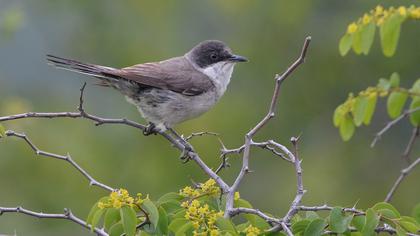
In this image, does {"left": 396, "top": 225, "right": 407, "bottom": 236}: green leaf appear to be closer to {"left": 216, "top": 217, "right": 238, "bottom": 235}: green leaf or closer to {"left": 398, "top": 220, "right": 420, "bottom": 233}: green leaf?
{"left": 398, "top": 220, "right": 420, "bottom": 233}: green leaf

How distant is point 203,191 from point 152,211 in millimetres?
429

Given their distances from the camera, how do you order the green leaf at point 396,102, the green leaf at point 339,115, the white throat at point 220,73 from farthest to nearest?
the white throat at point 220,73
the green leaf at point 339,115
the green leaf at point 396,102

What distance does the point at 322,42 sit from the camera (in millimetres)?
12852

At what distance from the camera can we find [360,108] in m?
3.95

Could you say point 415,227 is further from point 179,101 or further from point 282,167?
point 282,167

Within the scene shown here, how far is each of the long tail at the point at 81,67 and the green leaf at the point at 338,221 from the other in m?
2.29

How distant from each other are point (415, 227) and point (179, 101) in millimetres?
3188

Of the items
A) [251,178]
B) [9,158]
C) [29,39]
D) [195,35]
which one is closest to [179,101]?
[9,158]

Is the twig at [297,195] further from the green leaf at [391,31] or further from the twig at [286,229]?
the green leaf at [391,31]

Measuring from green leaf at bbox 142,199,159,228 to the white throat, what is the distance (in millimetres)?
3285

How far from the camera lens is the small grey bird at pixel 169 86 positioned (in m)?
6.21

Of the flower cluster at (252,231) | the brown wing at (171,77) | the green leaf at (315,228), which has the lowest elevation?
the green leaf at (315,228)

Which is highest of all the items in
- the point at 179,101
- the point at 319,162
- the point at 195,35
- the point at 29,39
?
the point at 29,39

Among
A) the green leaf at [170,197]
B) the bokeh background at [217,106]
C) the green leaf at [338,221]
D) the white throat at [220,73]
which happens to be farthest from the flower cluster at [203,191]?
the bokeh background at [217,106]
